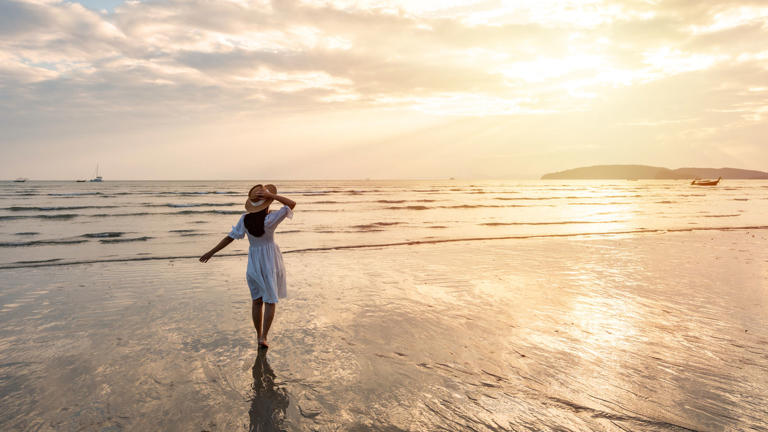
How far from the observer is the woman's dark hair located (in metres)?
5.39

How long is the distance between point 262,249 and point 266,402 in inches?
81.4

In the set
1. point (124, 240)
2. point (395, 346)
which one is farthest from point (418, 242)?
point (124, 240)

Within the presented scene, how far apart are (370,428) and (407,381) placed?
916 mm

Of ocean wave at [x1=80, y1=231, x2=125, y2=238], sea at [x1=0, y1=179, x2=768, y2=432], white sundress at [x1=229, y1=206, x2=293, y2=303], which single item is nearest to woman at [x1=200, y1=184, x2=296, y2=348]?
white sundress at [x1=229, y1=206, x2=293, y2=303]

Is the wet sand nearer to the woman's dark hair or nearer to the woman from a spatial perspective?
the woman

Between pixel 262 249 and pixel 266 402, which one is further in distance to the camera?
pixel 262 249

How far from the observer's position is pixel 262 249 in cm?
554

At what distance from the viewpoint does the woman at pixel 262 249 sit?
213 inches

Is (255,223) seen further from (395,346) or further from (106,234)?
(106,234)

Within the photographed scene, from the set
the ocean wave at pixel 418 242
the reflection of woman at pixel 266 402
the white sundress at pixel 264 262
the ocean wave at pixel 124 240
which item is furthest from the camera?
the ocean wave at pixel 124 240

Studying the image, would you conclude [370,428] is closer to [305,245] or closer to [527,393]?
[527,393]

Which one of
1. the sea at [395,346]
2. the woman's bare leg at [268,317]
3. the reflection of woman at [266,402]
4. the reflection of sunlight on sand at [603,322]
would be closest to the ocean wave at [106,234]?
the sea at [395,346]

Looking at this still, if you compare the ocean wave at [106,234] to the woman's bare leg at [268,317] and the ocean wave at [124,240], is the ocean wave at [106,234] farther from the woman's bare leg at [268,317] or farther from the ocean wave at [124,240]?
the woman's bare leg at [268,317]

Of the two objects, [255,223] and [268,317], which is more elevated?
[255,223]
